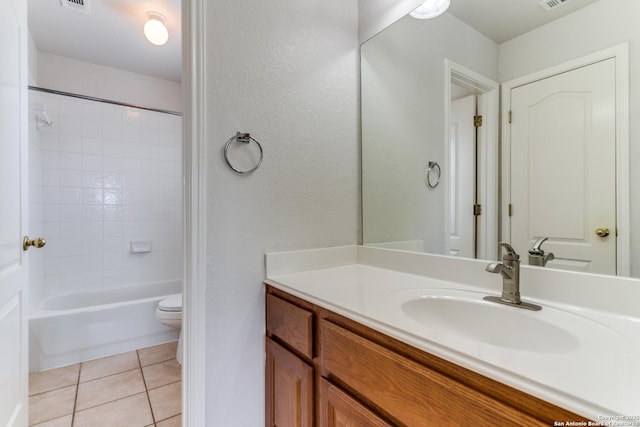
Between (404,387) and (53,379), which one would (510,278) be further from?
Result: (53,379)

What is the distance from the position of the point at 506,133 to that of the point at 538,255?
41 centimetres

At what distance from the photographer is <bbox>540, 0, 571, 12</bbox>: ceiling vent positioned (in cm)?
85

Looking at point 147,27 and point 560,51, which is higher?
point 147,27

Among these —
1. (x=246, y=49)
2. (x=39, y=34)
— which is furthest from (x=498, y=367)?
(x=39, y=34)

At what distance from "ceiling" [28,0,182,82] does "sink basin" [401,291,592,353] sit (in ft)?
7.32

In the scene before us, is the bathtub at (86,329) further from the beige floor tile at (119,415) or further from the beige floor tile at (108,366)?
the beige floor tile at (119,415)

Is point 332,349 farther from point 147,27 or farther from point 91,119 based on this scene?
point 91,119

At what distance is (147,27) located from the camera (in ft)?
6.06

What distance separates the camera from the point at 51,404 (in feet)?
5.15

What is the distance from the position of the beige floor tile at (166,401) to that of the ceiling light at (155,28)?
7.11 feet

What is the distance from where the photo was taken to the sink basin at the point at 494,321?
69cm

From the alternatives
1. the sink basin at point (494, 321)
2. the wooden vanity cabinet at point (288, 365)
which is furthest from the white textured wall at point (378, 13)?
the wooden vanity cabinet at point (288, 365)

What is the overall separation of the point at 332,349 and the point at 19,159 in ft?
4.68

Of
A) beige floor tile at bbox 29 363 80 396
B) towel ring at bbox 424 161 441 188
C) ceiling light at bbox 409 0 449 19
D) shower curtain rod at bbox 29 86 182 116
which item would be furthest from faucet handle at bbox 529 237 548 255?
shower curtain rod at bbox 29 86 182 116
